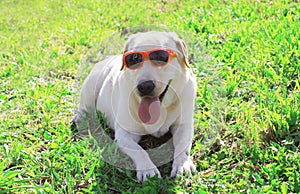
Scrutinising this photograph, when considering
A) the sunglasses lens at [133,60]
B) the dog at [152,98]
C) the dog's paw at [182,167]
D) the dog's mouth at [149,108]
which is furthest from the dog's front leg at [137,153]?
the sunglasses lens at [133,60]

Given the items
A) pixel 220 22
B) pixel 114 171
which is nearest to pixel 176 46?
pixel 114 171

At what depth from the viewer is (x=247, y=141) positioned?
3.19 metres

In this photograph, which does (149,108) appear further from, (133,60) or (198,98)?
(198,98)

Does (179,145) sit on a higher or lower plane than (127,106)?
lower

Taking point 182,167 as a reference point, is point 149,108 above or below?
above

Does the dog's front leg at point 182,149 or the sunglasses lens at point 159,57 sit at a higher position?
the sunglasses lens at point 159,57

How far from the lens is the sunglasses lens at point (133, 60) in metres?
2.87

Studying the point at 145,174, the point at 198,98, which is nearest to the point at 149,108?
the point at 145,174

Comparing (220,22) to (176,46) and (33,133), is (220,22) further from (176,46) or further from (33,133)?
(33,133)

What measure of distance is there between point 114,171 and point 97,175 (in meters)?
0.13

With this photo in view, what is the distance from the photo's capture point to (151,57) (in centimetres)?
285

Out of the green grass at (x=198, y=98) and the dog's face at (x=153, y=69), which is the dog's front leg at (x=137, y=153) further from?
the dog's face at (x=153, y=69)

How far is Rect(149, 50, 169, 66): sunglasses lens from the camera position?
285cm

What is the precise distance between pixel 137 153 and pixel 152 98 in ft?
1.39
